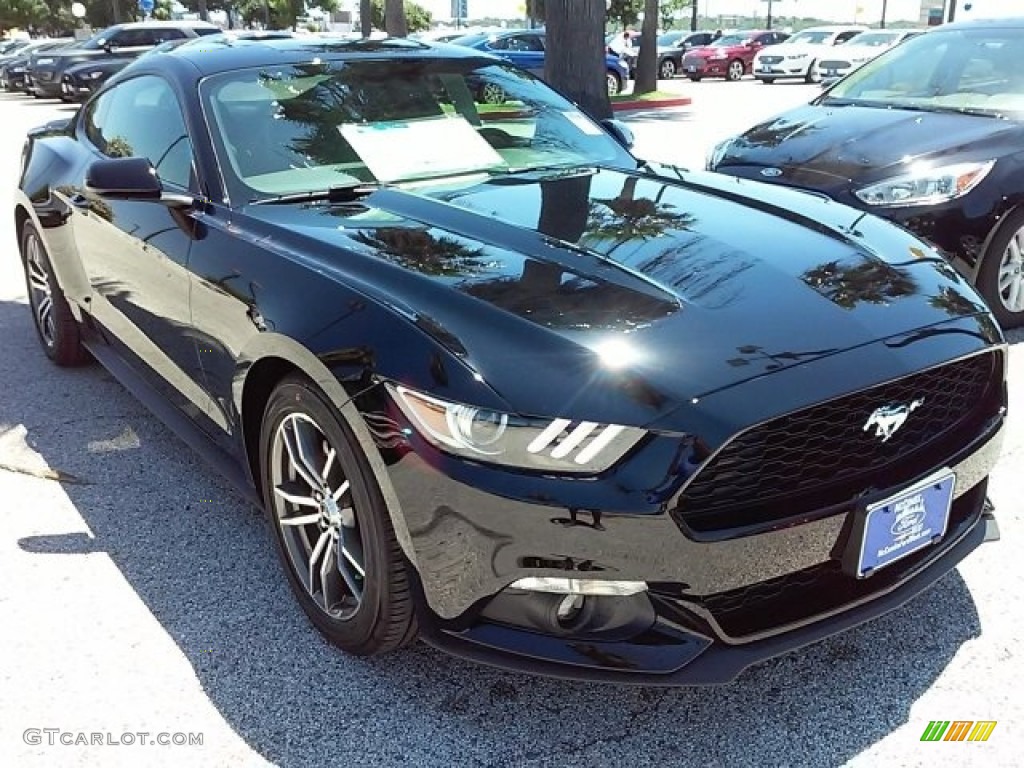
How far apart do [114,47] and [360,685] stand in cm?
2263

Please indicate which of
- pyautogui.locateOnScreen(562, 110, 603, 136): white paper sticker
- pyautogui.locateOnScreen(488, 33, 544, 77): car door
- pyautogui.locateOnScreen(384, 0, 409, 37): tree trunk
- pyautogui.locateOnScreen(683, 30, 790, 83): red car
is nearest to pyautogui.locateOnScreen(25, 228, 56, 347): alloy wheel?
pyautogui.locateOnScreen(562, 110, 603, 136): white paper sticker

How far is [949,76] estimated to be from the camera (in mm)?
5793

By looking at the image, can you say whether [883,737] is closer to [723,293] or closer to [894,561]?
[894,561]

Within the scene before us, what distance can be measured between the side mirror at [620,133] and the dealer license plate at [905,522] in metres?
→ 2.26

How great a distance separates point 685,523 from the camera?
6.63 feet

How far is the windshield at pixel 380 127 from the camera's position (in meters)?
3.22

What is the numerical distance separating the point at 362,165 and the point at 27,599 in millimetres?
1707

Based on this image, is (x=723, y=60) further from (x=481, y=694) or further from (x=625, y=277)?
(x=481, y=694)

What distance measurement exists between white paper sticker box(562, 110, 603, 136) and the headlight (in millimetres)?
1809

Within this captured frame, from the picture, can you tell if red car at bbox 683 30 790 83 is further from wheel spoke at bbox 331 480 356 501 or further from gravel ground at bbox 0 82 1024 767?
wheel spoke at bbox 331 480 356 501

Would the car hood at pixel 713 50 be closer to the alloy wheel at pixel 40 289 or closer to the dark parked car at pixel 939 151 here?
the dark parked car at pixel 939 151

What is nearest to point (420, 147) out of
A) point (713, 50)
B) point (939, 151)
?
point (939, 151)

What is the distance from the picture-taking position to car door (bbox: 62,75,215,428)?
3225 mm

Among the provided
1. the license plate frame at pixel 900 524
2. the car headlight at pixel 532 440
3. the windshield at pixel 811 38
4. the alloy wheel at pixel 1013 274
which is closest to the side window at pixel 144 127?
the car headlight at pixel 532 440
